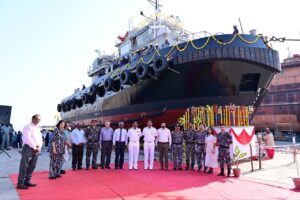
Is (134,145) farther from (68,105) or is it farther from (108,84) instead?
(68,105)

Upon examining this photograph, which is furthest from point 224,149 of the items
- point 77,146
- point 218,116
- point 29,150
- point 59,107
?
point 59,107

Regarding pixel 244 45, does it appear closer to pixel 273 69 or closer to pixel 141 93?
pixel 273 69

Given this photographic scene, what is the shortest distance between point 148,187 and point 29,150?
8.33 ft

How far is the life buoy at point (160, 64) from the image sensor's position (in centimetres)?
1076

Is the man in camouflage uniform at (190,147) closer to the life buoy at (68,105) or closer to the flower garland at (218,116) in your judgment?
the flower garland at (218,116)

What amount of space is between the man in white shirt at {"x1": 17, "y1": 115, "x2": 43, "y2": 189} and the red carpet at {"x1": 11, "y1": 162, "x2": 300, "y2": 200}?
282mm

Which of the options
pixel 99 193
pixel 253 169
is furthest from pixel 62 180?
pixel 253 169

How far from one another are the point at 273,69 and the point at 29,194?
1106cm

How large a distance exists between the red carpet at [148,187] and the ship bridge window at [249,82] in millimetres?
6389

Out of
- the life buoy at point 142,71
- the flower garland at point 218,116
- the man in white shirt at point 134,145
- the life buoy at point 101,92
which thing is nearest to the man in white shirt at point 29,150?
the man in white shirt at point 134,145

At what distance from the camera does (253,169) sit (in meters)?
7.21

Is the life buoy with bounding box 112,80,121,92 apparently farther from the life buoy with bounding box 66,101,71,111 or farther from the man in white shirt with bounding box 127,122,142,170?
the life buoy with bounding box 66,101,71,111

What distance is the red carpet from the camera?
438cm

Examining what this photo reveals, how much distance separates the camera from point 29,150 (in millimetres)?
4996
